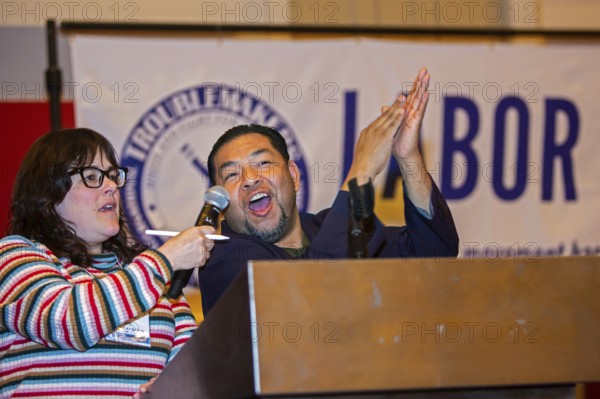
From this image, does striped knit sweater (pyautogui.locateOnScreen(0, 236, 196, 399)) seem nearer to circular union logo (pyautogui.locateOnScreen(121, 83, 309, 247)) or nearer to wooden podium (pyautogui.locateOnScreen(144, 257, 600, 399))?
wooden podium (pyautogui.locateOnScreen(144, 257, 600, 399))

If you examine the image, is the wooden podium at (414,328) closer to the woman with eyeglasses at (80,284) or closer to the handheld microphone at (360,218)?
the handheld microphone at (360,218)

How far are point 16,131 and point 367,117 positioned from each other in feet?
4.32

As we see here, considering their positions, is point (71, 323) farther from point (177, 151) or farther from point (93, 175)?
point (177, 151)

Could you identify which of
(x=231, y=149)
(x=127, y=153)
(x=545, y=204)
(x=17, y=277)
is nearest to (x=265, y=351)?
(x=17, y=277)

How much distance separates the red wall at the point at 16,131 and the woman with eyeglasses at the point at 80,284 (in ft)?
4.13

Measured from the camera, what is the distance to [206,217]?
193 cm

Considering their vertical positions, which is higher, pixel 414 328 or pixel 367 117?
pixel 367 117

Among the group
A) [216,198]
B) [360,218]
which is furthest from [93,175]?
[360,218]

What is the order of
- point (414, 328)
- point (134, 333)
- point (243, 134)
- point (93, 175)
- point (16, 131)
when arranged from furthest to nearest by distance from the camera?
point (16, 131) → point (243, 134) → point (93, 175) → point (134, 333) → point (414, 328)

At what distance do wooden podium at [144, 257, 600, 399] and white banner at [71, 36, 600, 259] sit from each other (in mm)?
2156

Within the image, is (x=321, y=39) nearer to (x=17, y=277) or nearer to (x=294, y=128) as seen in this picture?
(x=294, y=128)

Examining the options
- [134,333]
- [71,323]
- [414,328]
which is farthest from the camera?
[134,333]

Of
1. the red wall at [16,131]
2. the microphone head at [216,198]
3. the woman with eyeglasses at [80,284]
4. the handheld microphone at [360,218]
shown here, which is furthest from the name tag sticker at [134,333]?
the red wall at [16,131]

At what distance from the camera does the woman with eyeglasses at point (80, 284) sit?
1704 millimetres
